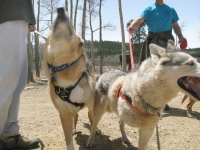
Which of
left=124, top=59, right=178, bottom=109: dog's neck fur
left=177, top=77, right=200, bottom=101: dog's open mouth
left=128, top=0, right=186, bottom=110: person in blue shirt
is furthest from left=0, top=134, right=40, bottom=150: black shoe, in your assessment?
left=128, top=0, right=186, bottom=110: person in blue shirt

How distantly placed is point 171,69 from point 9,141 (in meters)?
2.28

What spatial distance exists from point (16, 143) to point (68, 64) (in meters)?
1.36

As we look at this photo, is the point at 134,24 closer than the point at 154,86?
No

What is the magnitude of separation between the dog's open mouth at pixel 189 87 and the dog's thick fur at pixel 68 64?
1191 millimetres

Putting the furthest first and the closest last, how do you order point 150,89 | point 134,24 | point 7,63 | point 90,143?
point 134,24 → point 90,143 → point 7,63 → point 150,89

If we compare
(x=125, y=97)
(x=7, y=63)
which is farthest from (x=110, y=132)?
(x=7, y=63)

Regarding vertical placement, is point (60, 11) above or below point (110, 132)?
above

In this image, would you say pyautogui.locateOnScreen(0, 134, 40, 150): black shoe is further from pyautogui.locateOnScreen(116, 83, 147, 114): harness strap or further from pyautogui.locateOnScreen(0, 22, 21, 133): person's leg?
pyautogui.locateOnScreen(116, 83, 147, 114): harness strap

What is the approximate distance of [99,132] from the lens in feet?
12.3

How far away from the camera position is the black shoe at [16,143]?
2906 millimetres

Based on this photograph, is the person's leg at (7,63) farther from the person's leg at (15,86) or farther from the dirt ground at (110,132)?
the dirt ground at (110,132)

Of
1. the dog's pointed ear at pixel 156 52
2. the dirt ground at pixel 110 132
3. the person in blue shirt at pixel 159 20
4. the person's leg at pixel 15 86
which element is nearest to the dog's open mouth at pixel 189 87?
the dog's pointed ear at pixel 156 52

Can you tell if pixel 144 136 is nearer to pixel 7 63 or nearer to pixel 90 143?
pixel 90 143

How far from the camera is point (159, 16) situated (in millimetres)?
4273
